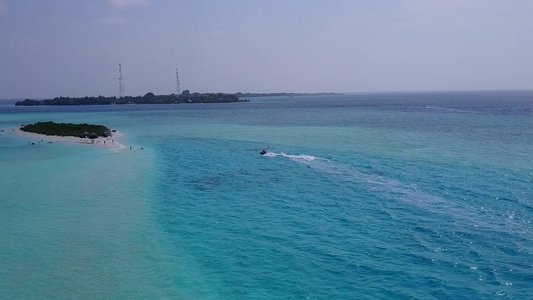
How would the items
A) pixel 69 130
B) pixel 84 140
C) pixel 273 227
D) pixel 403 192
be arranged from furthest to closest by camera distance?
pixel 69 130 < pixel 84 140 < pixel 403 192 < pixel 273 227

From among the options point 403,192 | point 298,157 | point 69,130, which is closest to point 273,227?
point 403,192

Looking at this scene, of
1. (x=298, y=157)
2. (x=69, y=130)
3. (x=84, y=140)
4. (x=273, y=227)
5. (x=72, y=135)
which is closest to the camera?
(x=273, y=227)

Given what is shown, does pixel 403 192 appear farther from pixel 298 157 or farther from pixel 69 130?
pixel 69 130

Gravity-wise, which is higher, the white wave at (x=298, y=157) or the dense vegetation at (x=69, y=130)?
the dense vegetation at (x=69, y=130)

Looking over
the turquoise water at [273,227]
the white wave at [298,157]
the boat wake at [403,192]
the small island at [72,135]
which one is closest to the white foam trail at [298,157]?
the white wave at [298,157]

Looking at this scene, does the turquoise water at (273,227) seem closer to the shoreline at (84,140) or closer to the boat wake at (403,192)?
the boat wake at (403,192)

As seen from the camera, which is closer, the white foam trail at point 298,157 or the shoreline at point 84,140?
the white foam trail at point 298,157

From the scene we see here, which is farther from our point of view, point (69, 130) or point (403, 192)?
point (69, 130)

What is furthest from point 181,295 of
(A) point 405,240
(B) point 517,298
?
(B) point 517,298

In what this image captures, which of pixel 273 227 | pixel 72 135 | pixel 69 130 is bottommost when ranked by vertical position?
pixel 273 227

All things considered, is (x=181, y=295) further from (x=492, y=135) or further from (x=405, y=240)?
(x=492, y=135)
